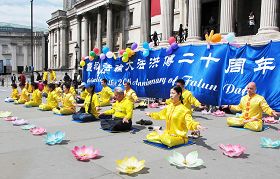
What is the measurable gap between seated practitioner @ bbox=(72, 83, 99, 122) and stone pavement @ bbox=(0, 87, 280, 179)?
33.6 inches

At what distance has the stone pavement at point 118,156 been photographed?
14.8ft

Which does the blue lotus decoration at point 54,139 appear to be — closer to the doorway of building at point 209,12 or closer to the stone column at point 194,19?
the stone column at point 194,19

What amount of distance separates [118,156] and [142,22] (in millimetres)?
22549

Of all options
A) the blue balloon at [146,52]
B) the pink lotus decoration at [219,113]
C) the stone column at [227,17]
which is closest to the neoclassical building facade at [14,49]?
the stone column at [227,17]

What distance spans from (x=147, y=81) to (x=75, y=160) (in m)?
8.34

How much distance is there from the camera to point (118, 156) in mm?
5402

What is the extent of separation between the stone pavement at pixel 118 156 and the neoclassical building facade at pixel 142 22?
34.9ft

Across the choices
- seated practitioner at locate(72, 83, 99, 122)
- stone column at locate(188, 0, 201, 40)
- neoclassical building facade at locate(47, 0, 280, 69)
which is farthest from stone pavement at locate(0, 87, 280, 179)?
stone column at locate(188, 0, 201, 40)

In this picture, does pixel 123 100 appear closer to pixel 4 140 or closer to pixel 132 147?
pixel 132 147

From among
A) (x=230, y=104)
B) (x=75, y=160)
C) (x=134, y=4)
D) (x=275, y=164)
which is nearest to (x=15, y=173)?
(x=75, y=160)

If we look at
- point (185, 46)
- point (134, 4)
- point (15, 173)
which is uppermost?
point (134, 4)

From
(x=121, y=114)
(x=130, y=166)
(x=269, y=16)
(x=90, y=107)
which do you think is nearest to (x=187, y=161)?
(x=130, y=166)

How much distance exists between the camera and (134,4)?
3772cm

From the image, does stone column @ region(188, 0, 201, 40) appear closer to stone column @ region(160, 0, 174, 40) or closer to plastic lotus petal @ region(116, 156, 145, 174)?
stone column @ region(160, 0, 174, 40)
